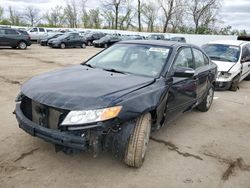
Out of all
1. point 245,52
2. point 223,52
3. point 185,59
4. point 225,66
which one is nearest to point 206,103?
point 185,59

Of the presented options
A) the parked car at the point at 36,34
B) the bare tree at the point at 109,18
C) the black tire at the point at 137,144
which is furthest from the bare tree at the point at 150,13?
the black tire at the point at 137,144

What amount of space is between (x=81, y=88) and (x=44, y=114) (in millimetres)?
526

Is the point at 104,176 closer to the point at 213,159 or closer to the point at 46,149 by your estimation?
the point at 46,149

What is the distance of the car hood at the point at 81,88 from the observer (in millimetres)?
2924

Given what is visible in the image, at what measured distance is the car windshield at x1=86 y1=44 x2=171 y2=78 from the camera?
13.3 feet

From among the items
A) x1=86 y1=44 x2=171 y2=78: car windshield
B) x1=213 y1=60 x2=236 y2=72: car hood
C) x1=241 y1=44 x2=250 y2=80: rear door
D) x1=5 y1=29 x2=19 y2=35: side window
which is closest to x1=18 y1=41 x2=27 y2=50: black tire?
x1=5 y1=29 x2=19 y2=35: side window

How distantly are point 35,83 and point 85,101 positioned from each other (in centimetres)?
100

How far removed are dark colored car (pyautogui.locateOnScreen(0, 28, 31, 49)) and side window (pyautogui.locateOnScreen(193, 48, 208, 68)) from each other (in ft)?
54.6

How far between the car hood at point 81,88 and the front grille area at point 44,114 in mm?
70

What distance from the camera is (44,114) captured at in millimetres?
3066

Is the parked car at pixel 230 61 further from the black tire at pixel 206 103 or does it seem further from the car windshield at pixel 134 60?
the car windshield at pixel 134 60

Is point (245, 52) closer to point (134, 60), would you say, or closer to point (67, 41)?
point (134, 60)

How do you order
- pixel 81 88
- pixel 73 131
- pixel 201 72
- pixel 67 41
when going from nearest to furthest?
pixel 73 131 → pixel 81 88 → pixel 201 72 → pixel 67 41

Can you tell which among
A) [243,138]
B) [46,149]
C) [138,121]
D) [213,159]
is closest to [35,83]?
[46,149]
